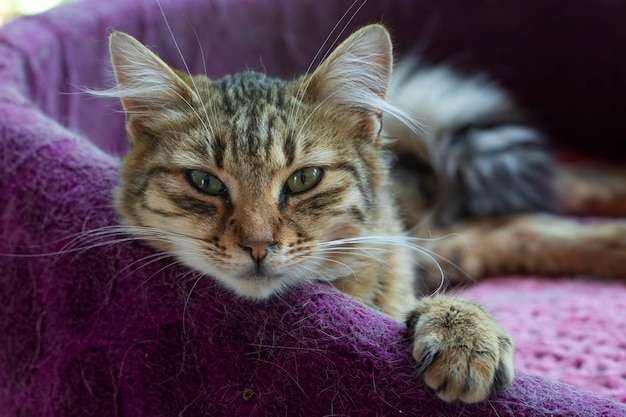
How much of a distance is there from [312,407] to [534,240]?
1188 millimetres

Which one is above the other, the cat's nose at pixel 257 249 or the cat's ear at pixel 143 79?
the cat's ear at pixel 143 79

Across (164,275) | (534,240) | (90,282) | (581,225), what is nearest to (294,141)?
(164,275)

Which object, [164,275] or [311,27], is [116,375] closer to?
[164,275]

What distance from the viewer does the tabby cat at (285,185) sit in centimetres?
104

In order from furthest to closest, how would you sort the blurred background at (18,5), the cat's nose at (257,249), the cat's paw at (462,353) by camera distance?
the blurred background at (18,5)
the cat's nose at (257,249)
the cat's paw at (462,353)

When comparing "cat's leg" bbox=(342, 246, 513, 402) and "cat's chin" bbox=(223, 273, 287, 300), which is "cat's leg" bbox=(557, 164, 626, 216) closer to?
"cat's leg" bbox=(342, 246, 513, 402)

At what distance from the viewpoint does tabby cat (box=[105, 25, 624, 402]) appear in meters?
1.04

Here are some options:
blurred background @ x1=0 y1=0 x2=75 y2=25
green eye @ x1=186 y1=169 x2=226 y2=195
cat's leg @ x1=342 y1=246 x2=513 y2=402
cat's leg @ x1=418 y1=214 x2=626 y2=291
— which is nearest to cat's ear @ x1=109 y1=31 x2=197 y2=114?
green eye @ x1=186 y1=169 x2=226 y2=195

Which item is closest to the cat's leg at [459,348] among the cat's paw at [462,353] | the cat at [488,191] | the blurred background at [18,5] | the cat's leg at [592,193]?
the cat's paw at [462,353]

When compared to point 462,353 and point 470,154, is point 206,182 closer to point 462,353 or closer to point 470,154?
point 462,353

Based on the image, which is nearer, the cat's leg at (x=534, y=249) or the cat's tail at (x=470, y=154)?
the cat's leg at (x=534, y=249)

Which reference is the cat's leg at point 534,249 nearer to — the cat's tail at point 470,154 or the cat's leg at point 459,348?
the cat's tail at point 470,154

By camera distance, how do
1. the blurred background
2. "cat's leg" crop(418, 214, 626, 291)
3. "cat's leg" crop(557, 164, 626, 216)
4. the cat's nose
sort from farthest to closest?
the blurred background
"cat's leg" crop(557, 164, 626, 216)
"cat's leg" crop(418, 214, 626, 291)
the cat's nose

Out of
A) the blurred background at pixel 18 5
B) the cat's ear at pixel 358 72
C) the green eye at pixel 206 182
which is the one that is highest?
the blurred background at pixel 18 5
